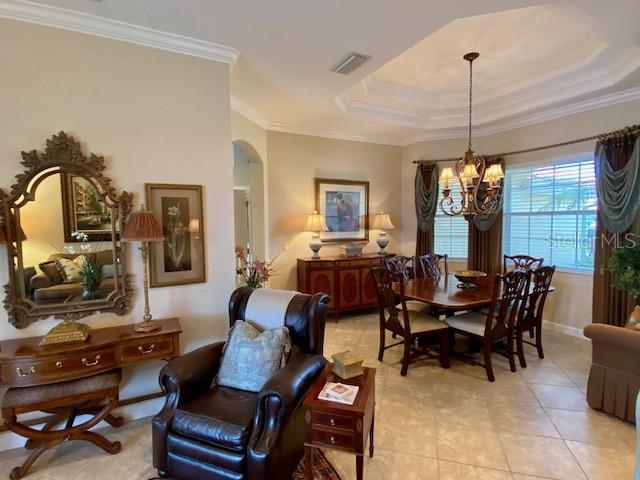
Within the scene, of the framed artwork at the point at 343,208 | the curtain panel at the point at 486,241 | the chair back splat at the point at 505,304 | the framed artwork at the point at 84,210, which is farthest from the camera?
the framed artwork at the point at 343,208

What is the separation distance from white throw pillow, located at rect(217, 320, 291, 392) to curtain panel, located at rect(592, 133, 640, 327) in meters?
3.70

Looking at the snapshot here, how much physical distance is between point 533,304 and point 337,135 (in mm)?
3607

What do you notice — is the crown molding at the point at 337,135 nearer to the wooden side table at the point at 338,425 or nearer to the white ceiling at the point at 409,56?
the white ceiling at the point at 409,56

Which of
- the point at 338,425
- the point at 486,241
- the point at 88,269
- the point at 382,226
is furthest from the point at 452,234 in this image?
the point at 88,269

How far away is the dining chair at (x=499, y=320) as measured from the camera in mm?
3082

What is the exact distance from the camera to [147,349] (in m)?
2.30

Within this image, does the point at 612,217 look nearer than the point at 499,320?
No

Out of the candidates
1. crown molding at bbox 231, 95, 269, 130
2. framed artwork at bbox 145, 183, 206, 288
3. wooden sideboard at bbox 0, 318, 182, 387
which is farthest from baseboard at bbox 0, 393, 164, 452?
crown molding at bbox 231, 95, 269, 130

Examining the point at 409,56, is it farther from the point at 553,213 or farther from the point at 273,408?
the point at 273,408

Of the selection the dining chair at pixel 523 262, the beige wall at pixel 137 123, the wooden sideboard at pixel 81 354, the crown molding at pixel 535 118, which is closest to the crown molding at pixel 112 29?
the beige wall at pixel 137 123

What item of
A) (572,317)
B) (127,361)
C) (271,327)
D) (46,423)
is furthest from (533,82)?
(46,423)

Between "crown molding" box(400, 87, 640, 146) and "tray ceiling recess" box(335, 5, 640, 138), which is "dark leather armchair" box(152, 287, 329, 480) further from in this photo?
"crown molding" box(400, 87, 640, 146)

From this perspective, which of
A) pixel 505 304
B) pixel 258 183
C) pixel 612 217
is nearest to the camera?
pixel 505 304

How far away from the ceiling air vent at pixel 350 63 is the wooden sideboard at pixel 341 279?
2547 millimetres
